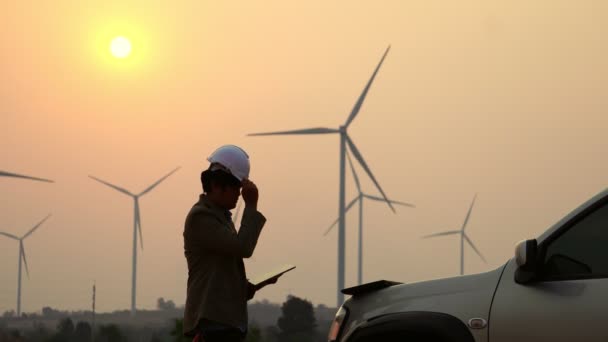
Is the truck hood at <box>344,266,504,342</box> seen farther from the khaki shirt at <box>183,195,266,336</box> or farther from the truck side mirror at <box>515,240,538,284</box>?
the khaki shirt at <box>183,195,266,336</box>

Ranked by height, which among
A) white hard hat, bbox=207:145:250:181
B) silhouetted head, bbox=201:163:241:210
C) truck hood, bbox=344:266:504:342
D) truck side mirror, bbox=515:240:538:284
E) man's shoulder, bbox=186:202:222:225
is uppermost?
white hard hat, bbox=207:145:250:181

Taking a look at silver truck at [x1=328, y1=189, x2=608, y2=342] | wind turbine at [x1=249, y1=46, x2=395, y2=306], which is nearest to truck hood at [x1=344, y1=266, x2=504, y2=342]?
silver truck at [x1=328, y1=189, x2=608, y2=342]

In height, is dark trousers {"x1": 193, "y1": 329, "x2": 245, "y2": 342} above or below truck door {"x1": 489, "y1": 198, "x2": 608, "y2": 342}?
below

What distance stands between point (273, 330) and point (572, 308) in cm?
13614

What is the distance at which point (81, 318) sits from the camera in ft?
579

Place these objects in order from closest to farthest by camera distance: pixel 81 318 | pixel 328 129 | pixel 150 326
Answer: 1. pixel 328 129
2. pixel 150 326
3. pixel 81 318

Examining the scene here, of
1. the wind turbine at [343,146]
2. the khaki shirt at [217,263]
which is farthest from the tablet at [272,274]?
the wind turbine at [343,146]

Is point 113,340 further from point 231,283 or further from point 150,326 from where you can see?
point 231,283

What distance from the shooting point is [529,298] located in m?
10.5

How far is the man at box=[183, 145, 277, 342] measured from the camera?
10.2 m

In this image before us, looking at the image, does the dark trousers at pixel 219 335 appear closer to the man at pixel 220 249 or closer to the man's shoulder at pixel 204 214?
the man at pixel 220 249

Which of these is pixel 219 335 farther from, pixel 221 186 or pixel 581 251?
pixel 581 251

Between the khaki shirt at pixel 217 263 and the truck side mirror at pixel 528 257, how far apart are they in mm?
1657

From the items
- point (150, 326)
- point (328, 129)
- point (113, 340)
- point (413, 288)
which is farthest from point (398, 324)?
point (150, 326)
